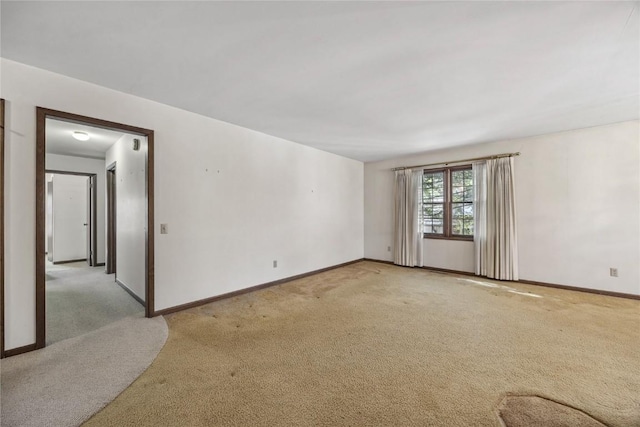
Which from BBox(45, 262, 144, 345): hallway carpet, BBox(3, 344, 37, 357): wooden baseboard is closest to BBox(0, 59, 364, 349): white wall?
BBox(3, 344, 37, 357): wooden baseboard

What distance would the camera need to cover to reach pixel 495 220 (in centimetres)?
448

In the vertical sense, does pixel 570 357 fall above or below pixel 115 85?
below

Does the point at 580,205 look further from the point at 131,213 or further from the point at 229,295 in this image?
the point at 131,213

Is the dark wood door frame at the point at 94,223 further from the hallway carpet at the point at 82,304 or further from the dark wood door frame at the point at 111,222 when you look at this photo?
the dark wood door frame at the point at 111,222

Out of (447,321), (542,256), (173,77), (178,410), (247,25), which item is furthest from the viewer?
(542,256)

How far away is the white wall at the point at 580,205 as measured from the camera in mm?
3619

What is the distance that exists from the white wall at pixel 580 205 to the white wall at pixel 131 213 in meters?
5.57

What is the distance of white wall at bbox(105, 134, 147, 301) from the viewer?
336 centimetres

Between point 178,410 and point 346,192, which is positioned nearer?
point 178,410

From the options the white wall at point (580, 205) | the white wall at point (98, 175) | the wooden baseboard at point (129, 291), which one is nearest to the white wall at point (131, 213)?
the wooden baseboard at point (129, 291)

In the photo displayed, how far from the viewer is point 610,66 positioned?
2.23 meters

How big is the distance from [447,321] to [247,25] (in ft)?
11.0

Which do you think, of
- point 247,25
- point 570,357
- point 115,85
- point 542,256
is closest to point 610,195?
point 542,256

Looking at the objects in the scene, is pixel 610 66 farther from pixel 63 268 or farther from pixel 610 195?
pixel 63 268
